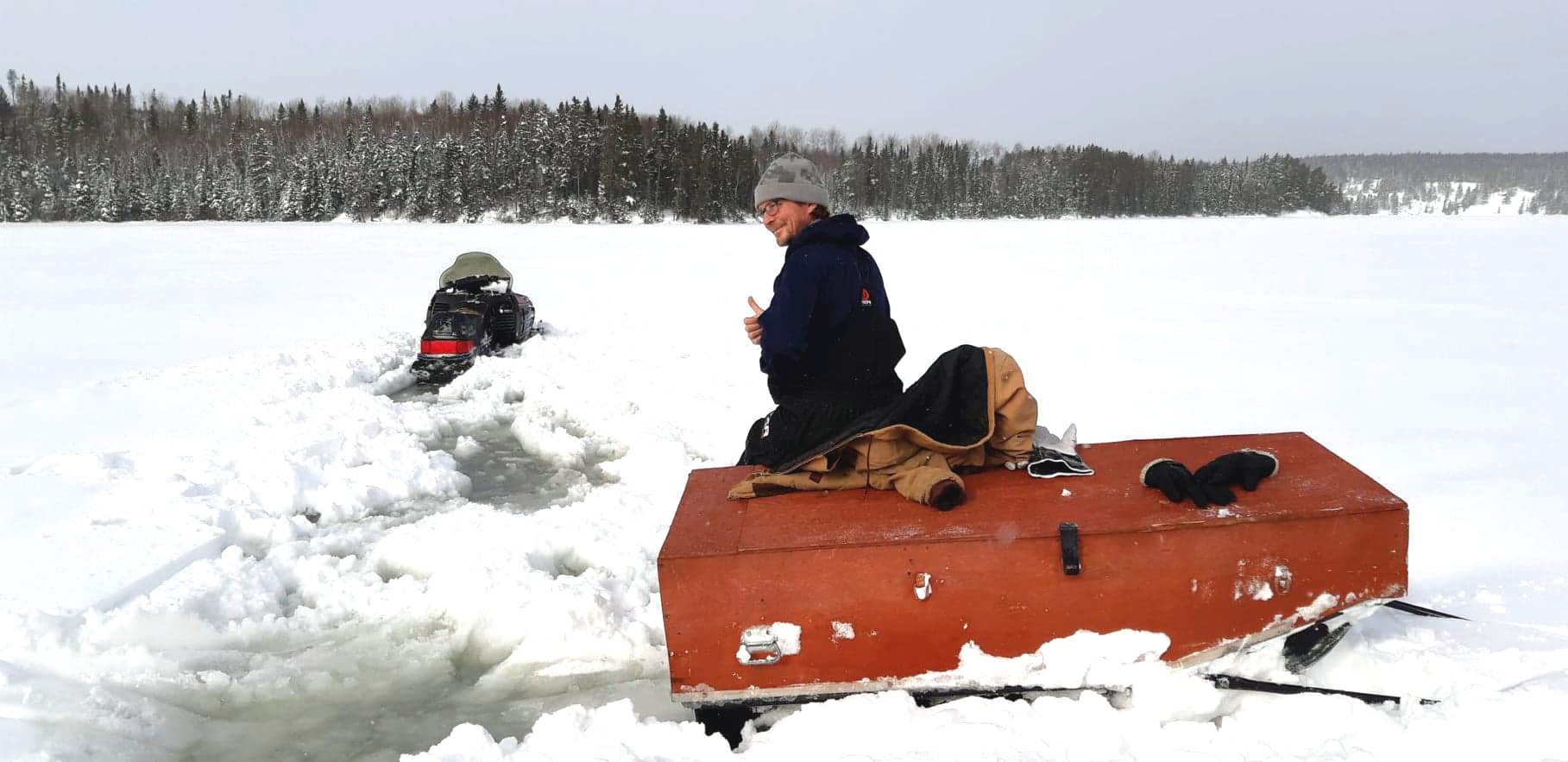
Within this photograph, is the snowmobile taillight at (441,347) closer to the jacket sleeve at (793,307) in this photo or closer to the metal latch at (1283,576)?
the jacket sleeve at (793,307)

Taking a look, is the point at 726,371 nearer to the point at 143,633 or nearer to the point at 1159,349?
the point at 1159,349

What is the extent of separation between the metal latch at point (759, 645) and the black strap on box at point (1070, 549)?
0.79 m

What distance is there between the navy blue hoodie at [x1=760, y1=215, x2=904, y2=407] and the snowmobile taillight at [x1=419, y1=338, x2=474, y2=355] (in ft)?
19.6

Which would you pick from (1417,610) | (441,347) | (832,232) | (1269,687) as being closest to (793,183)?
(832,232)

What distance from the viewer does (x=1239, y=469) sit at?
8.32ft

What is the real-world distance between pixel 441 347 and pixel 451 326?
220mm

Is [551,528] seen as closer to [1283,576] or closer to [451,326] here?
[1283,576]

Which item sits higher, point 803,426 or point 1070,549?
point 803,426

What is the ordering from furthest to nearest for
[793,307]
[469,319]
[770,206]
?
[469,319] → [770,206] → [793,307]

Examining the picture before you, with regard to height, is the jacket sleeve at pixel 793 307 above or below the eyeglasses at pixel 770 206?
below

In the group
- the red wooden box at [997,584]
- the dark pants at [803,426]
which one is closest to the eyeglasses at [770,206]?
the dark pants at [803,426]

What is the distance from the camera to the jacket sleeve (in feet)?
8.98

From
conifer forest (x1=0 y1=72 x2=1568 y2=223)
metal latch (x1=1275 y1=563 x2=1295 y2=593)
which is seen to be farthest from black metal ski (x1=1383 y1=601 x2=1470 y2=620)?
conifer forest (x1=0 y1=72 x2=1568 y2=223)

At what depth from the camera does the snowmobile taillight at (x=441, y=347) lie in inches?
321
